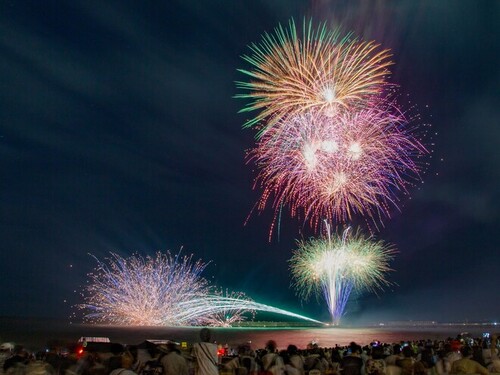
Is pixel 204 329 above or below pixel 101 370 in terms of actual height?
above

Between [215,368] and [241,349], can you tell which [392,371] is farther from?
[241,349]

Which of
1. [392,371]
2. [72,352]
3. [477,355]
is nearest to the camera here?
[392,371]

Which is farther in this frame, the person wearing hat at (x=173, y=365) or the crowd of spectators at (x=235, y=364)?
the person wearing hat at (x=173, y=365)

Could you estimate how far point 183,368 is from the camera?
27.5ft

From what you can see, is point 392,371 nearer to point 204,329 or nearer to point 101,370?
point 204,329

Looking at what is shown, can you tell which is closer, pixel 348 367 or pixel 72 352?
pixel 348 367

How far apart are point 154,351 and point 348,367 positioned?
822 centimetres

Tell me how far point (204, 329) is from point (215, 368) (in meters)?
0.54

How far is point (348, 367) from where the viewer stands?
9.20 metres

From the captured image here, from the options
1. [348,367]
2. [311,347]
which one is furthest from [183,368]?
[311,347]

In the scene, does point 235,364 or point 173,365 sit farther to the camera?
point 235,364

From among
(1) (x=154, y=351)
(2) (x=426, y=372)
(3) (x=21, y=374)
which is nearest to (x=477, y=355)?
(2) (x=426, y=372)

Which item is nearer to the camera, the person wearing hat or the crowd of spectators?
the crowd of spectators

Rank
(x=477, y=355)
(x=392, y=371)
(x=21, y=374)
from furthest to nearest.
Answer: (x=477, y=355) → (x=392, y=371) → (x=21, y=374)
